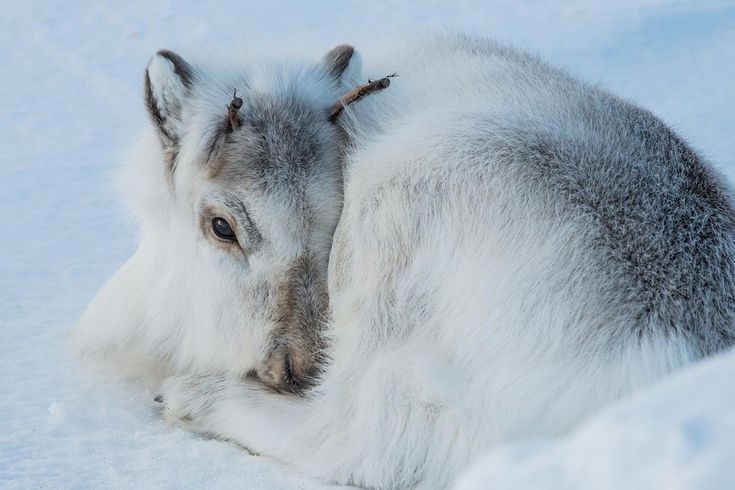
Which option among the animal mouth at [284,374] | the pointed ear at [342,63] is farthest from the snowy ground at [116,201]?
the pointed ear at [342,63]

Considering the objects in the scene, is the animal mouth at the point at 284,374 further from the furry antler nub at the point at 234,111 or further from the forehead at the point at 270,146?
the furry antler nub at the point at 234,111

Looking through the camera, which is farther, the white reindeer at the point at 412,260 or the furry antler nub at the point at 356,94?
the furry antler nub at the point at 356,94

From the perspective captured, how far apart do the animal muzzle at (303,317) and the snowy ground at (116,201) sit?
37 cm

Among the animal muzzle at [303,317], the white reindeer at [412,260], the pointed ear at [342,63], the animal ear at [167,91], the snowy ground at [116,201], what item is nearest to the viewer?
the snowy ground at [116,201]

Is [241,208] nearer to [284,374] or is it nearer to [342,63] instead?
[284,374]

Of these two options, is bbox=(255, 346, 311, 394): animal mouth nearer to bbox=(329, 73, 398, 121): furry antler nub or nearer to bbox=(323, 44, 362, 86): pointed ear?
bbox=(329, 73, 398, 121): furry antler nub

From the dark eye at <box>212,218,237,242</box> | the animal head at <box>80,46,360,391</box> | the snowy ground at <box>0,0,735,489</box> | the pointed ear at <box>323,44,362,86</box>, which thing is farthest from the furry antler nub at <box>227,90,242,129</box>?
the snowy ground at <box>0,0,735,489</box>

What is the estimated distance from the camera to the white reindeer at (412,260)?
339cm

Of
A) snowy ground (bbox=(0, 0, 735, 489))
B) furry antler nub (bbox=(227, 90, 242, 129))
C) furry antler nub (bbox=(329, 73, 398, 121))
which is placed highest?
furry antler nub (bbox=(329, 73, 398, 121))

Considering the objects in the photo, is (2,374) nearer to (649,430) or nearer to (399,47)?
(399,47)

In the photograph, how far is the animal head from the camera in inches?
158

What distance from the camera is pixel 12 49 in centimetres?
892

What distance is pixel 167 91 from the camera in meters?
4.18

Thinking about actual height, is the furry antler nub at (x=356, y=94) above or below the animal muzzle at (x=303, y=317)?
above
